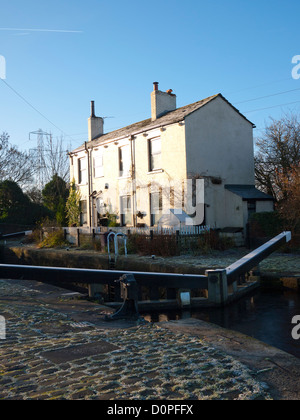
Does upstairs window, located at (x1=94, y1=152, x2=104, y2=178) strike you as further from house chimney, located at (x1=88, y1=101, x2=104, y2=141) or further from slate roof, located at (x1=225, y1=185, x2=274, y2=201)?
slate roof, located at (x1=225, y1=185, x2=274, y2=201)

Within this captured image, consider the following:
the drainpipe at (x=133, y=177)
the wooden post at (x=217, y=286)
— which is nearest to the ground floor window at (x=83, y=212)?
the drainpipe at (x=133, y=177)

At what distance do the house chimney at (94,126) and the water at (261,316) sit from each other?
19.8m

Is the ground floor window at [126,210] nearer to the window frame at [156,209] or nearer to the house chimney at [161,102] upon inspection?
the window frame at [156,209]

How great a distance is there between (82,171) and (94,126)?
3.57 metres

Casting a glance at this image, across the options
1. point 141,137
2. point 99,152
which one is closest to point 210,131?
point 141,137

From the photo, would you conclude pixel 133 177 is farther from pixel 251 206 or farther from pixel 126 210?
pixel 251 206

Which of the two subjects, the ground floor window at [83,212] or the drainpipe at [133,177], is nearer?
the drainpipe at [133,177]

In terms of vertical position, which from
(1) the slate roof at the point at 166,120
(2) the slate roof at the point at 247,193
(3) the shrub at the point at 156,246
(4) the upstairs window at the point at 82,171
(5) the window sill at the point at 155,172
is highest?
(1) the slate roof at the point at 166,120

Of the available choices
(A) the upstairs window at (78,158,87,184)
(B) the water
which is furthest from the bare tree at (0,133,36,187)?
(B) the water

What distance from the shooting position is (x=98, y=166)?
80.7 feet

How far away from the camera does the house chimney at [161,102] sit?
21.3 m

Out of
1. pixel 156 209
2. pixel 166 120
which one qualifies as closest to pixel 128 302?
pixel 156 209
